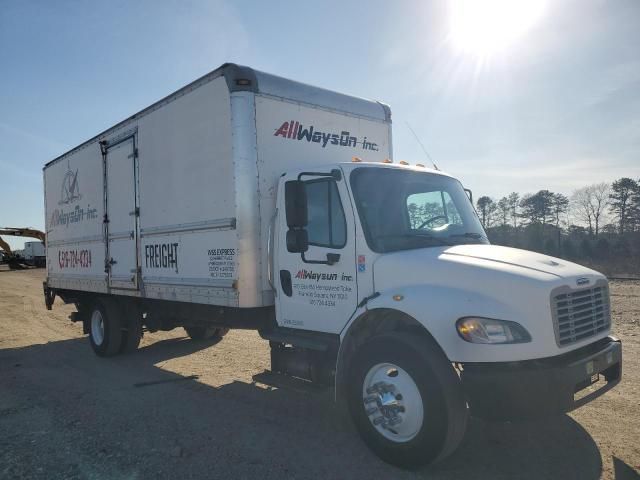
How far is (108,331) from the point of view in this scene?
27.5 feet

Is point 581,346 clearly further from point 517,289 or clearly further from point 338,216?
point 338,216

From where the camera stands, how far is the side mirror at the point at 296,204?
14.7 ft

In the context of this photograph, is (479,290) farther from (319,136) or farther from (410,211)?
(319,136)

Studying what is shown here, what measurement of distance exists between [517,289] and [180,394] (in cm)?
435

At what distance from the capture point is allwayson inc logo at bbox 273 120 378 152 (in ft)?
18.6

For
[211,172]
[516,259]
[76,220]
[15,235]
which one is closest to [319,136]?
[211,172]

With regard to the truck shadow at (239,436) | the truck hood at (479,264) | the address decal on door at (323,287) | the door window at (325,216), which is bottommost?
the truck shadow at (239,436)

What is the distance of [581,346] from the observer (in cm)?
376

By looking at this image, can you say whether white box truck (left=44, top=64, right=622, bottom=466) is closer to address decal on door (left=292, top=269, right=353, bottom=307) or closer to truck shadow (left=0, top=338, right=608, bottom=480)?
address decal on door (left=292, top=269, right=353, bottom=307)

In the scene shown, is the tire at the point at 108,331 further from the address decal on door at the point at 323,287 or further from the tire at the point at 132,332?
the address decal on door at the point at 323,287

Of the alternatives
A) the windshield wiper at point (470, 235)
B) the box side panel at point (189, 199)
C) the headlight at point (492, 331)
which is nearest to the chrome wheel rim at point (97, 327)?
the box side panel at point (189, 199)

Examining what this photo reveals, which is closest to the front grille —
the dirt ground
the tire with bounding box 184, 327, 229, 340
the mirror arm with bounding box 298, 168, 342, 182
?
the dirt ground

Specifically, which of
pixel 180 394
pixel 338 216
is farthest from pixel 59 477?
pixel 338 216

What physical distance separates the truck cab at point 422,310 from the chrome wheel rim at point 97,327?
4.80 meters
